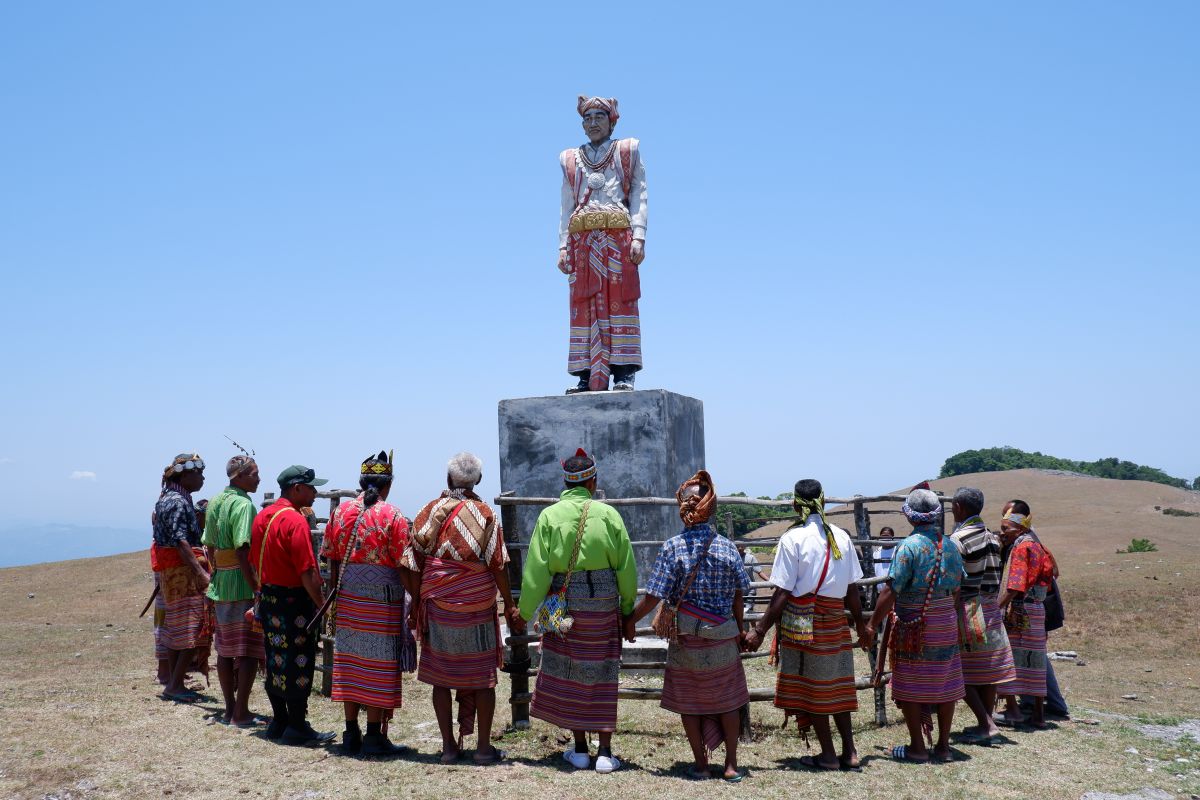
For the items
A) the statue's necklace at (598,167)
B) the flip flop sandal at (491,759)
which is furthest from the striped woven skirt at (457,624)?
the statue's necklace at (598,167)

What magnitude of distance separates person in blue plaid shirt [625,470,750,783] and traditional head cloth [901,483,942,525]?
1.27 m

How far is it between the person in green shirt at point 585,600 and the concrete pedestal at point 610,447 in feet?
8.44

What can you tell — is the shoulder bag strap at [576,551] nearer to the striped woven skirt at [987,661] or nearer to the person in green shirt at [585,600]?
the person in green shirt at [585,600]

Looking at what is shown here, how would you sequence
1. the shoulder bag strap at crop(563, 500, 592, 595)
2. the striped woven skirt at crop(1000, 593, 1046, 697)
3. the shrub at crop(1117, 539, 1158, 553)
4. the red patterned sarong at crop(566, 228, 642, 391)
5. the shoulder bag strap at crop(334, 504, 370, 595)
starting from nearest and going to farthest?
the shoulder bag strap at crop(563, 500, 592, 595) → the shoulder bag strap at crop(334, 504, 370, 595) → the striped woven skirt at crop(1000, 593, 1046, 697) → the red patterned sarong at crop(566, 228, 642, 391) → the shrub at crop(1117, 539, 1158, 553)

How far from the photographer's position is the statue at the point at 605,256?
29.7ft

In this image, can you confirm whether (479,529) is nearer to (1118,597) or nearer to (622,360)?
(622,360)

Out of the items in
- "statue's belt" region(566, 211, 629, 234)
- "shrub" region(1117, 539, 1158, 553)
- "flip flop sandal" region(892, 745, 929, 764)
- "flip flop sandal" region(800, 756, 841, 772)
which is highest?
"statue's belt" region(566, 211, 629, 234)

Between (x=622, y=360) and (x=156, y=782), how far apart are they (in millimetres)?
5201

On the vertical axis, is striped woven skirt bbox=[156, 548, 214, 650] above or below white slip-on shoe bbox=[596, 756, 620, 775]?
above

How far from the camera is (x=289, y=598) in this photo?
236 inches

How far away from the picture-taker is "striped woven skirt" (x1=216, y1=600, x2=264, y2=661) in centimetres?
664

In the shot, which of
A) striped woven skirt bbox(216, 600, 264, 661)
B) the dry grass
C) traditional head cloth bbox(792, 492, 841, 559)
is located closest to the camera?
the dry grass

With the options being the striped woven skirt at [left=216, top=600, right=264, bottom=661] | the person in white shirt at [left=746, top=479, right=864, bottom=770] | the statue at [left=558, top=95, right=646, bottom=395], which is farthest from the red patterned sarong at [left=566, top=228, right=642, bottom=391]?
the striped woven skirt at [left=216, top=600, right=264, bottom=661]

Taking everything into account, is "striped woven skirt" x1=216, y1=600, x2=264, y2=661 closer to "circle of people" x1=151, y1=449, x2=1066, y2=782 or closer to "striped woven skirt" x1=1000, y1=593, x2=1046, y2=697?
"circle of people" x1=151, y1=449, x2=1066, y2=782
